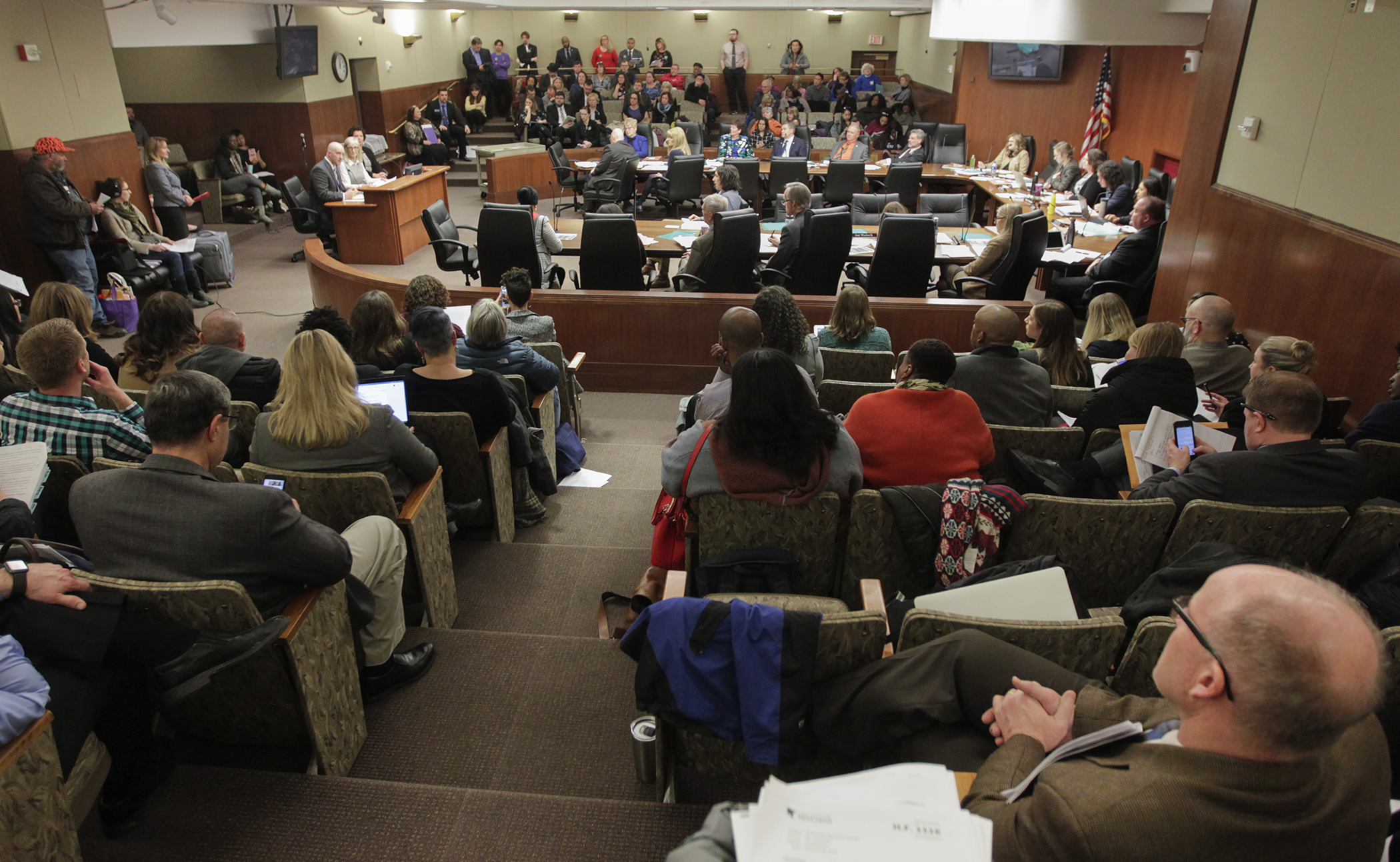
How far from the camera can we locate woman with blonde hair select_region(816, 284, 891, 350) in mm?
4504

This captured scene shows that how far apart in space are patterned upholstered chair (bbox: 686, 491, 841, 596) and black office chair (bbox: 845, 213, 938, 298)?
156 inches

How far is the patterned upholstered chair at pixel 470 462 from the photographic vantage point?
328cm

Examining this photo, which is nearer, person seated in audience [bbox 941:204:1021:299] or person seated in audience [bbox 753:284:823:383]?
person seated in audience [bbox 753:284:823:383]

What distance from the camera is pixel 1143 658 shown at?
1.90 metres

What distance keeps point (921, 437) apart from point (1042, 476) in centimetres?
56

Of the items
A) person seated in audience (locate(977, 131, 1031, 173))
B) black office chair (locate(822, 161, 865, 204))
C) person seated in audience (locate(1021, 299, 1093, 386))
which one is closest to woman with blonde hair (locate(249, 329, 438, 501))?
person seated in audience (locate(1021, 299, 1093, 386))

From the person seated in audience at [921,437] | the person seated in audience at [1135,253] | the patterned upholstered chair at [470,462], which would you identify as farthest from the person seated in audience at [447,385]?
the person seated in audience at [1135,253]

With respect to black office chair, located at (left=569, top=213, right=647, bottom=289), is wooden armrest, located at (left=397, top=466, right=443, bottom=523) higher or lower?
lower

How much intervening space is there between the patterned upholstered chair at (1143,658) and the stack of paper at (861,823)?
822 mm

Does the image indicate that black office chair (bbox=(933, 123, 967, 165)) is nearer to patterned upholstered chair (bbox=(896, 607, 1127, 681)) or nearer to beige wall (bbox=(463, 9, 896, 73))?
beige wall (bbox=(463, 9, 896, 73))

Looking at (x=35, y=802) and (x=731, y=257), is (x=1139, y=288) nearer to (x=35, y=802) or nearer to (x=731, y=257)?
(x=731, y=257)

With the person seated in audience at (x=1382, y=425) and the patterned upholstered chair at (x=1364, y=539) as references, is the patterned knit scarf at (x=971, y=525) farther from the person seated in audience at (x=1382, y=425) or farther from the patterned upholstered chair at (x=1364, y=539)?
the person seated in audience at (x=1382, y=425)

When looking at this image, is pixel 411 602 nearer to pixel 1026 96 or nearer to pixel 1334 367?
pixel 1334 367

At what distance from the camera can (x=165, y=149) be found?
26.5ft
